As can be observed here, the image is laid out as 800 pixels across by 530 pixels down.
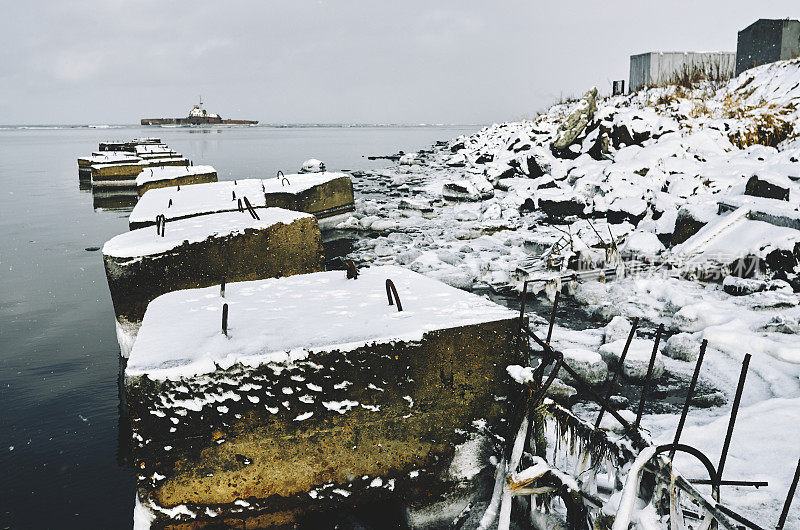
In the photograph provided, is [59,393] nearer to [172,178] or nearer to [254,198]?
[254,198]

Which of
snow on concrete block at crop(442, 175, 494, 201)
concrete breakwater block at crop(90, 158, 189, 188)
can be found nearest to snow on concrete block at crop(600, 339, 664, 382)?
snow on concrete block at crop(442, 175, 494, 201)

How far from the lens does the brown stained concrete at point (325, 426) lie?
2.25 meters

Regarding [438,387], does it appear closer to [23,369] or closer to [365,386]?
[365,386]

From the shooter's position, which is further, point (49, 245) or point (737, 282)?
point (49, 245)

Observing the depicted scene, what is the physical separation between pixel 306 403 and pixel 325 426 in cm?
15

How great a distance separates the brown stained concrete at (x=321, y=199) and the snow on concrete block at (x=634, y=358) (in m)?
6.72

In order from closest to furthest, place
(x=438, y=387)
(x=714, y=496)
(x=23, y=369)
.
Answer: (x=714, y=496) < (x=438, y=387) < (x=23, y=369)

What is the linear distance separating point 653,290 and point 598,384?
9.26 feet

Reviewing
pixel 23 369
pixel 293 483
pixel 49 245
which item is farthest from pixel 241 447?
pixel 49 245

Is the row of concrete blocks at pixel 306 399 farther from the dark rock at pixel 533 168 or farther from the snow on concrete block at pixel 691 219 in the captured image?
the dark rock at pixel 533 168

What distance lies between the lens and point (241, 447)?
2314 millimetres

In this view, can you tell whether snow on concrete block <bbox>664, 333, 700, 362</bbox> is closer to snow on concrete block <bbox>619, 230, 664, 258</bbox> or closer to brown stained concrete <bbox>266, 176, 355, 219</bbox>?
snow on concrete block <bbox>619, 230, 664, 258</bbox>

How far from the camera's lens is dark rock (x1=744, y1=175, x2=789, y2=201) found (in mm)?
7418

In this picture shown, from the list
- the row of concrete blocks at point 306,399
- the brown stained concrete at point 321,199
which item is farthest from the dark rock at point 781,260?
the brown stained concrete at point 321,199
